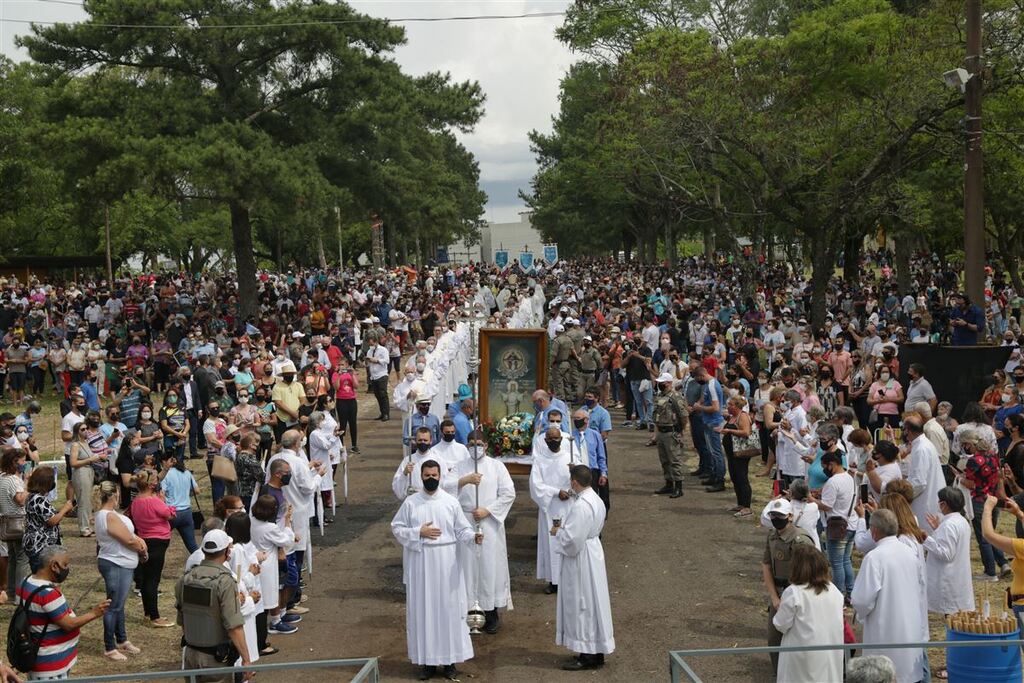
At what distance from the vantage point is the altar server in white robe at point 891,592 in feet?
27.5

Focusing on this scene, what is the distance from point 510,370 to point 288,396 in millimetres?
3597

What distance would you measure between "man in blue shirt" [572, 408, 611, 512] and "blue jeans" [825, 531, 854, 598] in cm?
298

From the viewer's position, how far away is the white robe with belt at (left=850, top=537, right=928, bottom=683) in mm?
8383

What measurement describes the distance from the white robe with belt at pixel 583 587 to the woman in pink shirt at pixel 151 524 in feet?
12.4

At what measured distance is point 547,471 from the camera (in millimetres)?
11867

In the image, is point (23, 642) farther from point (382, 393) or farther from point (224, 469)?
point (382, 393)

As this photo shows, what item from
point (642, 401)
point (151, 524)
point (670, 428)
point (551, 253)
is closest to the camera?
point (151, 524)

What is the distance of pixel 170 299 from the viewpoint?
3244 centimetres

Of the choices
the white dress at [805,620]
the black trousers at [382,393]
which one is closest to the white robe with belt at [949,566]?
the white dress at [805,620]

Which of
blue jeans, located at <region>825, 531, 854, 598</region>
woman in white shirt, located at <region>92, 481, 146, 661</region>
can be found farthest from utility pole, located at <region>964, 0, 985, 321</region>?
woman in white shirt, located at <region>92, 481, 146, 661</region>

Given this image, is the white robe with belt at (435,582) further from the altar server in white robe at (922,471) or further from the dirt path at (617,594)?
the altar server in white robe at (922,471)

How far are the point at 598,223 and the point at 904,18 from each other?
137ft

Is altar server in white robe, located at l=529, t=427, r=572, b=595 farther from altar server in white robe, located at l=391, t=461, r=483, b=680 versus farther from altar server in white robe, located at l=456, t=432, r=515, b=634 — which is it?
altar server in white robe, located at l=391, t=461, r=483, b=680

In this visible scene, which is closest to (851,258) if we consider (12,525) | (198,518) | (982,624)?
(198,518)
